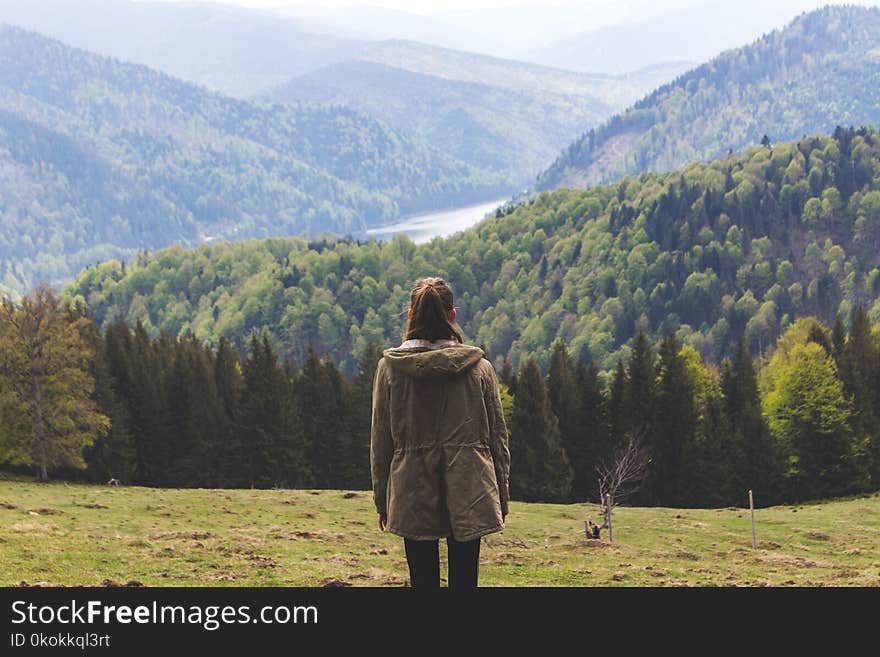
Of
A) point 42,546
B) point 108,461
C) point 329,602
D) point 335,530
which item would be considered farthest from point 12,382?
point 329,602

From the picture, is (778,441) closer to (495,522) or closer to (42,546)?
(42,546)

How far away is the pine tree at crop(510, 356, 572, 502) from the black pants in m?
→ 71.0

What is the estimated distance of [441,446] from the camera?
41.0 feet

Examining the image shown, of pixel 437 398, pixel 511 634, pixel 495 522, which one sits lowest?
pixel 511 634

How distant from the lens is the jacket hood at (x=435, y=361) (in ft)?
40.0

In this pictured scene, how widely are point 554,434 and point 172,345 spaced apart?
1692 inches

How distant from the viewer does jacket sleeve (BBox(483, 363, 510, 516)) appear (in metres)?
12.6

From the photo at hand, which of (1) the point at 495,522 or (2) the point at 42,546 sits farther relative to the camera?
(2) the point at 42,546

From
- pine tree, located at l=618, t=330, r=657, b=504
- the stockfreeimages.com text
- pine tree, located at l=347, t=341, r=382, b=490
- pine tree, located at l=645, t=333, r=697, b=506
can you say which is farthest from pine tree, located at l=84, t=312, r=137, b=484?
the stockfreeimages.com text

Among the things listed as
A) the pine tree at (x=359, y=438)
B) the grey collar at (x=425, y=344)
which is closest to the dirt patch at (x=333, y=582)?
the grey collar at (x=425, y=344)

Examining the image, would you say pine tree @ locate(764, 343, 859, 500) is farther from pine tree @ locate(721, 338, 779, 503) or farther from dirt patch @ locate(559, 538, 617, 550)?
dirt patch @ locate(559, 538, 617, 550)

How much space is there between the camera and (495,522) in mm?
12484

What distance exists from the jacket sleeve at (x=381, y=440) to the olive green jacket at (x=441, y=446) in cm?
4

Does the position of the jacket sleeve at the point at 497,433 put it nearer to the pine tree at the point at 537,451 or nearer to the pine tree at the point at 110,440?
the pine tree at the point at 110,440
